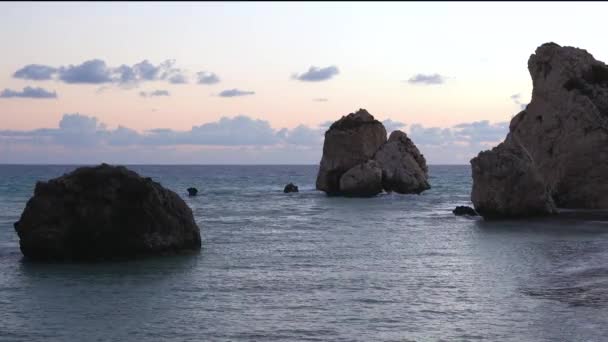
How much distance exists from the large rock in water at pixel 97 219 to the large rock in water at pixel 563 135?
86.3ft

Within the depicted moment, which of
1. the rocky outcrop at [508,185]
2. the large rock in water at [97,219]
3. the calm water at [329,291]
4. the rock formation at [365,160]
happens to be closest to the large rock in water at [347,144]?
the rock formation at [365,160]

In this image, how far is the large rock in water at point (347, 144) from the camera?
9169cm

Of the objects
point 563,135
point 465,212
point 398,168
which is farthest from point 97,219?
point 398,168

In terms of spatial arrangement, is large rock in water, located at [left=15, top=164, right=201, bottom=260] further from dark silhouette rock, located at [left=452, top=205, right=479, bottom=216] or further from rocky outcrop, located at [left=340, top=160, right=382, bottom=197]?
rocky outcrop, located at [left=340, top=160, right=382, bottom=197]

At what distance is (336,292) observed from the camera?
21703mm

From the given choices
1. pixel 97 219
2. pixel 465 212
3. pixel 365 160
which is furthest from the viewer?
pixel 365 160

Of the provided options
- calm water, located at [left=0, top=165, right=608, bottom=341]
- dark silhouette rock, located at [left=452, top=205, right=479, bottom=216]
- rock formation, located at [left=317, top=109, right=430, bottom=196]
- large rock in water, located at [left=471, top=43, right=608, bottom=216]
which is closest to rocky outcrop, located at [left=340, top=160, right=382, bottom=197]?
rock formation, located at [left=317, top=109, right=430, bottom=196]

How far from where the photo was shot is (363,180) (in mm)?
88188

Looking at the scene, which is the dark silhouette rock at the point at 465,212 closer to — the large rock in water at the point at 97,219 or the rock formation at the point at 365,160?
the large rock in water at the point at 97,219

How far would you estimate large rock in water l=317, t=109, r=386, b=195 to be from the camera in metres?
91.7

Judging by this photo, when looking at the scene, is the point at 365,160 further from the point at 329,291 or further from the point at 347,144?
the point at 329,291

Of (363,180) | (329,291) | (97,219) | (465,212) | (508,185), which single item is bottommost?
(329,291)

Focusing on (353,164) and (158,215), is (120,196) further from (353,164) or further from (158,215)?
(353,164)

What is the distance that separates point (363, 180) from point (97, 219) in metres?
61.0
